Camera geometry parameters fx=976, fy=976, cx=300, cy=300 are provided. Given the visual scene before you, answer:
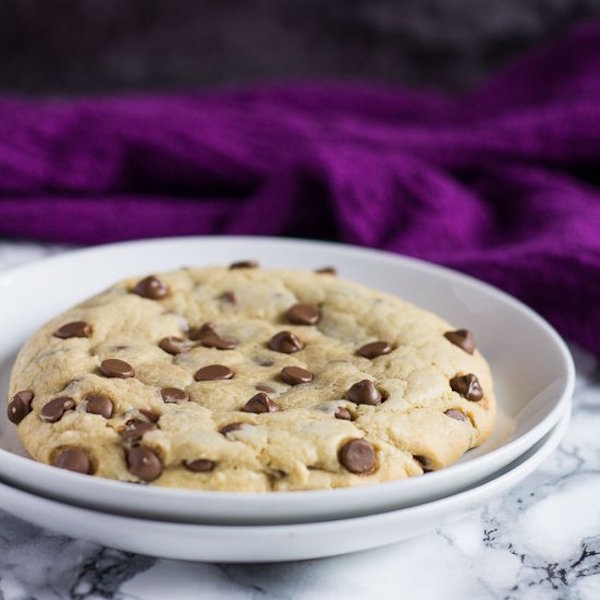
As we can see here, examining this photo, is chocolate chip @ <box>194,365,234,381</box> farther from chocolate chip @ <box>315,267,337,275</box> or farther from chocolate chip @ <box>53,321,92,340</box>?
chocolate chip @ <box>315,267,337,275</box>

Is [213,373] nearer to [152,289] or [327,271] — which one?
[152,289]

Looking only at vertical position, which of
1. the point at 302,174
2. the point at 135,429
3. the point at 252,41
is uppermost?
the point at 135,429

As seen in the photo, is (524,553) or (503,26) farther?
(503,26)

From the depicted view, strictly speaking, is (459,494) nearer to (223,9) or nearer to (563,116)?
(563,116)

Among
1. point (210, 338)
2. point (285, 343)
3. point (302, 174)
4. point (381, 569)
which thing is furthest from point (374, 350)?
point (302, 174)

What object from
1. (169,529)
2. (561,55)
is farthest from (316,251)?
(561,55)

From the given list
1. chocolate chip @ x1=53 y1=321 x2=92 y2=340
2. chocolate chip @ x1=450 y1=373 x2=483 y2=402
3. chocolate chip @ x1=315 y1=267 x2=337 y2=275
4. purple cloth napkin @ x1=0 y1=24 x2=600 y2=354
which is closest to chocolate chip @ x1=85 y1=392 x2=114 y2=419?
chocolate chip @ x1=53 y1=321 x2=92 y2=340
